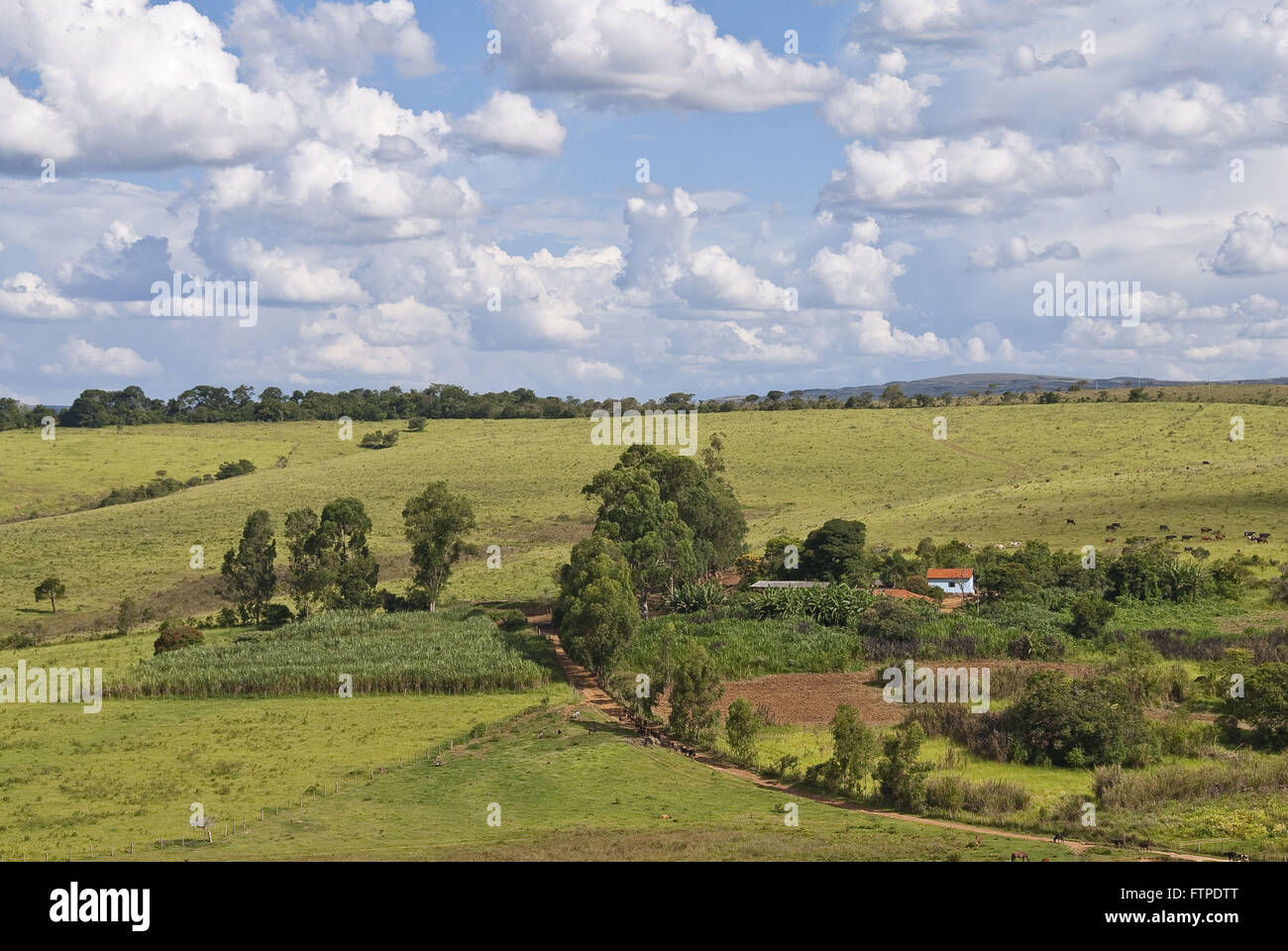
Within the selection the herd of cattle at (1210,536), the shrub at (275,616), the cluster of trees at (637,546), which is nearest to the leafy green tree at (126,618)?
the shrub at (275,616)

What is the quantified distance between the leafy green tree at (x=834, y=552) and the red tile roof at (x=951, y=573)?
3814 mm

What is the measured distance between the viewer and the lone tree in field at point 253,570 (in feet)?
213

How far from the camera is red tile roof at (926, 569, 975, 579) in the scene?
63438 mm

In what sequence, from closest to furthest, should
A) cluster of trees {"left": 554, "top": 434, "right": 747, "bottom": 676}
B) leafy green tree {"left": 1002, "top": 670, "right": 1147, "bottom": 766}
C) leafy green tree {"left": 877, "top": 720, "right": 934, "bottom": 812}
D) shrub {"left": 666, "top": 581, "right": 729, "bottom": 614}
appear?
leafy green tree {"left": 877, "top": 720, "right": 934, "bottom": 812}, leafy green tree {"left": 1002, "top": 670, "right": 1147, "bottom": 766}, cluster of trees {"left": 554, "top": 434, "right": 747, "bottom": 676}, shrub {"left": 666, "top": 581, "right": 729, "bottom": 614}

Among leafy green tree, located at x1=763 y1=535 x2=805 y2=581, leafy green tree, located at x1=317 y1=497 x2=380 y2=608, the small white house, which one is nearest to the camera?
the small white house

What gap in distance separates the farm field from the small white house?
48.4 feet

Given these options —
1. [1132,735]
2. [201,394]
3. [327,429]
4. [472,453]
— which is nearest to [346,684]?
[1132,735]

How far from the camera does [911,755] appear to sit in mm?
30906

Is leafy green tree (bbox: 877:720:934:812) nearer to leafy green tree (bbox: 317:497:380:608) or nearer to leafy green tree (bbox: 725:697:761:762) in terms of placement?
leafy green tree (bbox: 725:697:761:762)

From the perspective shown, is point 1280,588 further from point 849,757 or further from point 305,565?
point 305,565

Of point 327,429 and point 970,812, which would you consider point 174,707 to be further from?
point 327,429

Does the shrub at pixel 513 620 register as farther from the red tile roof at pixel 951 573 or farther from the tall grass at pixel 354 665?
the red tile roof at pixel 951 573

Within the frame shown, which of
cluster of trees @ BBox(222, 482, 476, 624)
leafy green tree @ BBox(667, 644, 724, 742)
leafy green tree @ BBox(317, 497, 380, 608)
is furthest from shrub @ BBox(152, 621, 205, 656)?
leafy green tree @ BBox(667, 644, 724, 742)
